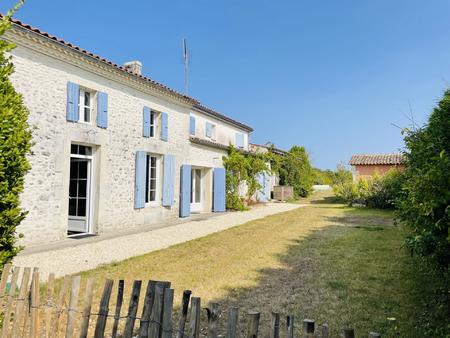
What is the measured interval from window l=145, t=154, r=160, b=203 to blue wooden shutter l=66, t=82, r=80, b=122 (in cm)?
345

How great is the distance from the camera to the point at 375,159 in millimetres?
24797

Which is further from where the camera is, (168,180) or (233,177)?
(233,177)

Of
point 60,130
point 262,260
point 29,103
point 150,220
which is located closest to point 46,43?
point 29,103

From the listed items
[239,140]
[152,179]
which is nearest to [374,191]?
[239,140]

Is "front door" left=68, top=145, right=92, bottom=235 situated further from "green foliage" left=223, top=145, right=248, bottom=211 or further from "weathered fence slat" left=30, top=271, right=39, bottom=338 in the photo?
"green foliage" left=223, top=145, right=248, bottom=211

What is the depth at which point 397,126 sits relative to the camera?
432cm

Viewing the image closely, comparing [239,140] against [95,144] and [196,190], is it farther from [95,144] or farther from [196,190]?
[95,144]

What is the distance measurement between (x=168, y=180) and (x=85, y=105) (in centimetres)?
402

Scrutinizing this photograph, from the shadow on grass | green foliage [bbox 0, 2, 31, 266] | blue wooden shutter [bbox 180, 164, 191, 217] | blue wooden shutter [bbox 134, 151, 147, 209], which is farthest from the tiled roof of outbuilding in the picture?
green foliage [bbox 0, 2, 31, 266]

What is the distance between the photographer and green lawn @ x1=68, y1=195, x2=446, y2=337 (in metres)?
3.81

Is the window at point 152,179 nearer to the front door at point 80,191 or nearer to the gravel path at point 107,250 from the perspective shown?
the gravel path at point 107,250

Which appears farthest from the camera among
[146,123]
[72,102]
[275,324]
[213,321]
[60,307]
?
[146,123]

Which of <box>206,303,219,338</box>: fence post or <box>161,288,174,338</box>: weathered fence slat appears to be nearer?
<box>206,303,219,338</box>: fence post

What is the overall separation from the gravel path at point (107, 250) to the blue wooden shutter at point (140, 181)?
45.1 inches
